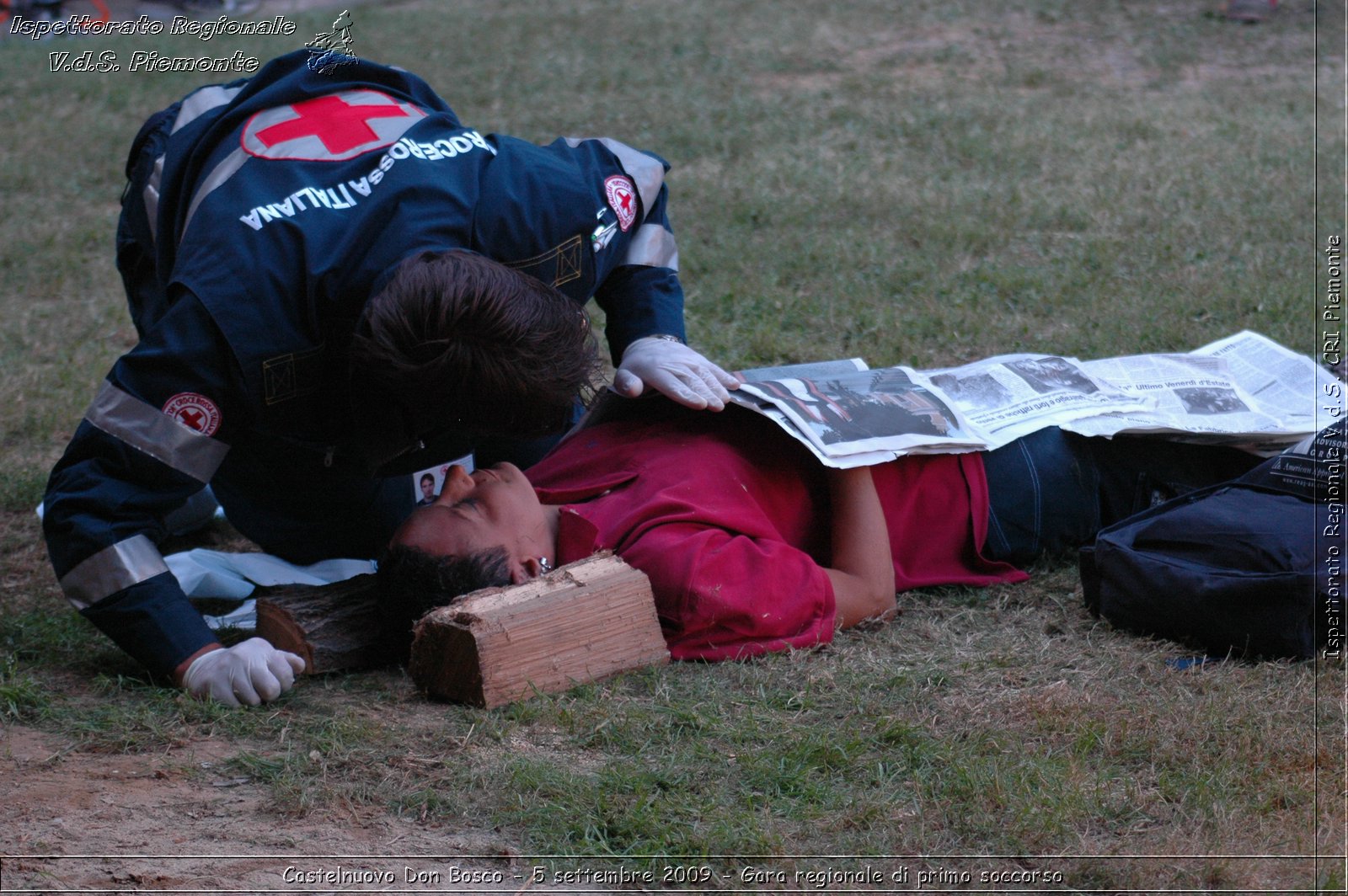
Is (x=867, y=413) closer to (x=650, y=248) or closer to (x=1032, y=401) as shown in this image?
(x=1032, y=401)

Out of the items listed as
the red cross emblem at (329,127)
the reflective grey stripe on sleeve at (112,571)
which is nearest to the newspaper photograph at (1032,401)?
the red cross emblem at (329,127)

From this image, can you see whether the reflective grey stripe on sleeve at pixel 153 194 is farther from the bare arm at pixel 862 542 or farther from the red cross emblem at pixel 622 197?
the bare arm at pixel 862 542

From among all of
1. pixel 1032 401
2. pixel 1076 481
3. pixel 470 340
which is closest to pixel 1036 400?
pixel 1032 401

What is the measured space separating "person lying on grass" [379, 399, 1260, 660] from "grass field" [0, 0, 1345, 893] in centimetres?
10

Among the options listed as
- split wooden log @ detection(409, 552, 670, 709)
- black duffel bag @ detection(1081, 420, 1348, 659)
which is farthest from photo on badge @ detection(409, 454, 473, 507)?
black duffel bag @ detection(1081, 420, 1348, 659)

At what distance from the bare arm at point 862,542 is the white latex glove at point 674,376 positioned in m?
0.32

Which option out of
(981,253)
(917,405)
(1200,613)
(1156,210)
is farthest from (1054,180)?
(1200,613)

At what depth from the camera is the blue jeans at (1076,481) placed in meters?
3.13

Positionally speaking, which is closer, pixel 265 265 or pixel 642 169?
pixel 265 265

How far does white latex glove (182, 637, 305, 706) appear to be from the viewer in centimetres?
258

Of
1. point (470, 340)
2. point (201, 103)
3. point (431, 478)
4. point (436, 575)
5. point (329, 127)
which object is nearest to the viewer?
point (470, 340)

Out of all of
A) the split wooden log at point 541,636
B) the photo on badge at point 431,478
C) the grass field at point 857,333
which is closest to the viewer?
the grass field at point 857,333

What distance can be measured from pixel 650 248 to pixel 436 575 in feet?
3.26

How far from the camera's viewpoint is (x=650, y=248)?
3215 millimetres
